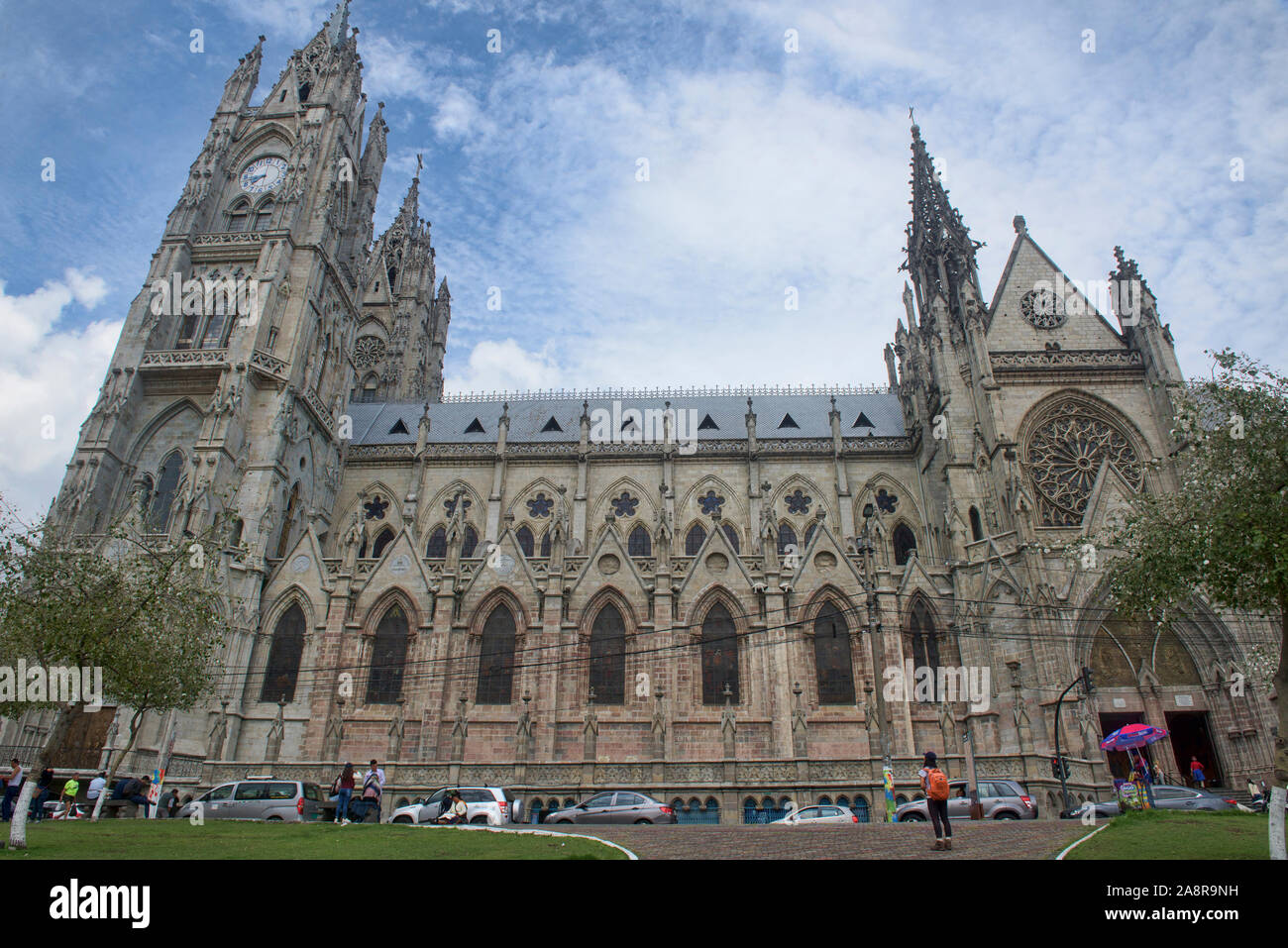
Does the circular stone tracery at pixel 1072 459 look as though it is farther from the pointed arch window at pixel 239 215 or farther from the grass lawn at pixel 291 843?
the pointed arch window at pixel 239 215

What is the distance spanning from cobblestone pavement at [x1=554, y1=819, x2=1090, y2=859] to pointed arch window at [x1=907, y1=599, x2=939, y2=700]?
40.6 feet

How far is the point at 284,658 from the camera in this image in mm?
31125

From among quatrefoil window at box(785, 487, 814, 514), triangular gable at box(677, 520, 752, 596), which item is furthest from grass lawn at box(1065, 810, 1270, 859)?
quatrefoil window at box(785, 487, 814, 514)

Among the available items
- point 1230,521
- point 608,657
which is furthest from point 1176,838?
point 608,657

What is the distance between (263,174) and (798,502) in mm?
35010

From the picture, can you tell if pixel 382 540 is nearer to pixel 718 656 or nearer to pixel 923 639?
pixel 718 656

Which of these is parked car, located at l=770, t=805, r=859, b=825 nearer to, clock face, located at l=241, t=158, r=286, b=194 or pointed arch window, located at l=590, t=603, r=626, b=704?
A: pointed arch window, located at l=590, t=603, r=626, b=704

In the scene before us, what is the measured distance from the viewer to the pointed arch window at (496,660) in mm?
29938

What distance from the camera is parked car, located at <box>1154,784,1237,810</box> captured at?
21266 mm

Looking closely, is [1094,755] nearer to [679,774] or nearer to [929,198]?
[679,774]

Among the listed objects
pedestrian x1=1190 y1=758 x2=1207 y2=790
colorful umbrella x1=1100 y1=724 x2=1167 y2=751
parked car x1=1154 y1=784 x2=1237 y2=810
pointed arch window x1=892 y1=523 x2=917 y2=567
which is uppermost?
pointed arch window x1=892 y1=523 x2=917 y2=567

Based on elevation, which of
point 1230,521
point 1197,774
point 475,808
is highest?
point 1230,521
